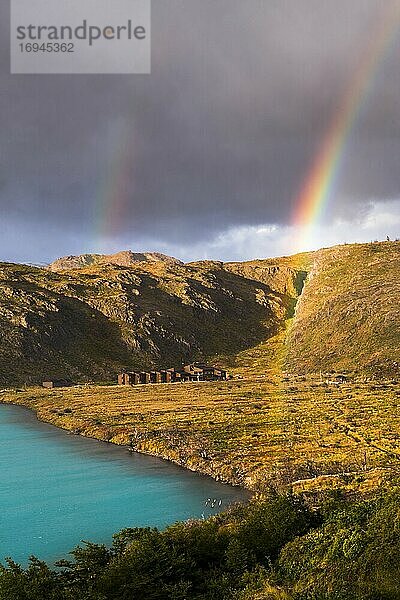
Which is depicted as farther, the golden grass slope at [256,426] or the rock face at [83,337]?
the rock face at [83,337]

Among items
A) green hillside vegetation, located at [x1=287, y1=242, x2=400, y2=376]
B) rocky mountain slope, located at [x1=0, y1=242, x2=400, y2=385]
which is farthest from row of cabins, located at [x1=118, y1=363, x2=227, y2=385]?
green hillside vegetation, located at [x1=287, y1=242, x2=400, y2=376]

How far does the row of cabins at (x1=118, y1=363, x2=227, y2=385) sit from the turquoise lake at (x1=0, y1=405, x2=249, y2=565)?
58692 mm

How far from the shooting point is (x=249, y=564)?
25500 mm

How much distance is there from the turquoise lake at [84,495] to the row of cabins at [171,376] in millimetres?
58692

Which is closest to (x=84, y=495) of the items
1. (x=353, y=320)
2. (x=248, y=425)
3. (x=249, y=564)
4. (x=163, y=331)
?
(x=248, y=425)

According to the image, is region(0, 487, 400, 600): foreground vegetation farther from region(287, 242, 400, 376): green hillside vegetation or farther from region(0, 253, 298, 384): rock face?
region(0, 253, 298, 384): rock face

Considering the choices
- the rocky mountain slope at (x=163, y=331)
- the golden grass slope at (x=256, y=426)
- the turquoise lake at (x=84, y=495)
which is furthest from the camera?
the rocky mountain slope at (x=163, y=331)

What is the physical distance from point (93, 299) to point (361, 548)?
180 metres

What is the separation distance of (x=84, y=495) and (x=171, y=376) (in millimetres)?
85140

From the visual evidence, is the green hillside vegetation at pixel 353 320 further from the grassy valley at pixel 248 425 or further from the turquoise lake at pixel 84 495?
the turquoise lake at pixel 84 495

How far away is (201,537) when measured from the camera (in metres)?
27.7

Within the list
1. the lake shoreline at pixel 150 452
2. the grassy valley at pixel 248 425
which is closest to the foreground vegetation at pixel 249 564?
the grassy valley at pixel 248 425

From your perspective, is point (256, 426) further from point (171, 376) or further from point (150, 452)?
point (171, 376)

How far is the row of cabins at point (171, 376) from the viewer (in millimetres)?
131500
